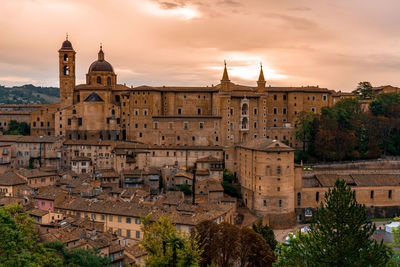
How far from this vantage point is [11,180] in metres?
52.3

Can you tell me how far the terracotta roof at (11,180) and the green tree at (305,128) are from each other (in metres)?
44.1

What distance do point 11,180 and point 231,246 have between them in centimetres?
3130

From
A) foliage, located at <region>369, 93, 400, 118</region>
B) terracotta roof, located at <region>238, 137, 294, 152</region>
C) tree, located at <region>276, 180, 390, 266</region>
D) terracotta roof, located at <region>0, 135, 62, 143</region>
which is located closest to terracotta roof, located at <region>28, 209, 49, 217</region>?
terracotta roof, located at <region>0, 135, 62, 143</region>

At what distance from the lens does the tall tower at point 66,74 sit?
7597cm

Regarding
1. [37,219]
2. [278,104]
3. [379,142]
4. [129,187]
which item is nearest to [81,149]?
[129,187]

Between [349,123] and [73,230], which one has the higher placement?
[349,123]

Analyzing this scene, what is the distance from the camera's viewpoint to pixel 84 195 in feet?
167

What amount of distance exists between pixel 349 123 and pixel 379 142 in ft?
23.9

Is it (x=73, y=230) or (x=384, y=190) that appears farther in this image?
(x=384, y=190)

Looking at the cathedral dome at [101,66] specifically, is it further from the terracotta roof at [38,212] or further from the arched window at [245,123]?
the terracotta roof at [38,212]

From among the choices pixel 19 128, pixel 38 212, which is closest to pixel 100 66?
pixel 19 128

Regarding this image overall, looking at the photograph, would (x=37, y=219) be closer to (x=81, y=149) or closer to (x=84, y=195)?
(x=84, y=195)

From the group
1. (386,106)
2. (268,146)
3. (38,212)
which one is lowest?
(38,212)

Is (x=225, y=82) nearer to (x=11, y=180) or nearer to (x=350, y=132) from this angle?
(x=350, y=132)
